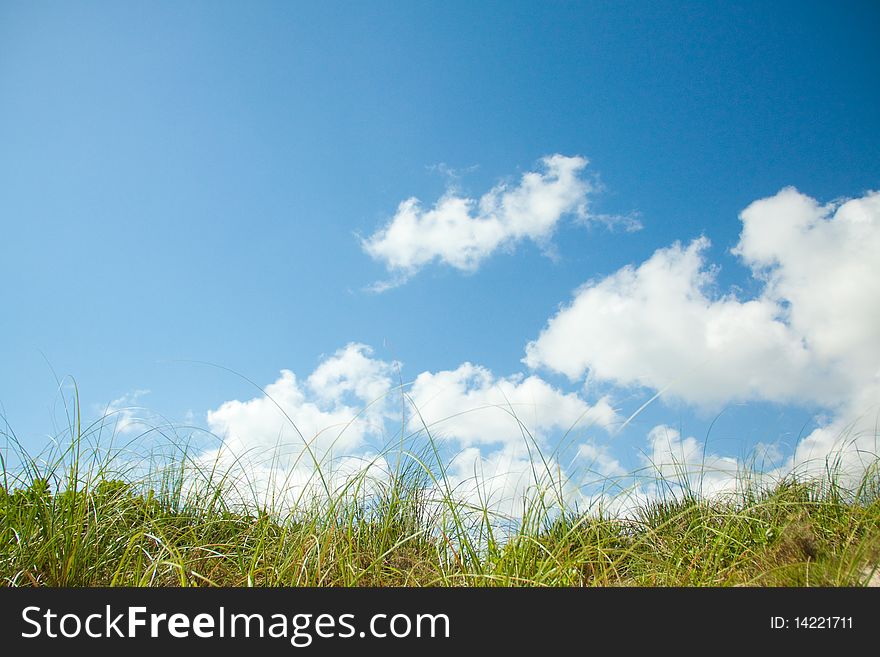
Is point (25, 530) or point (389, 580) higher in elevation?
point (25, 530)

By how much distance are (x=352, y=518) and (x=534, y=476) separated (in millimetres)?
1197

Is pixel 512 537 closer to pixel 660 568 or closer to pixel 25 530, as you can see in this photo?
pixel 660 568

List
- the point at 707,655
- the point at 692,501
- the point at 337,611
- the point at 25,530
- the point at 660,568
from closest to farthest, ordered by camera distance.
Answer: the point at 707,655, the point at 337,611, the point at 25,530, the point at 660,568, the point at 692,501

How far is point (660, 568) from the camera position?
389cm

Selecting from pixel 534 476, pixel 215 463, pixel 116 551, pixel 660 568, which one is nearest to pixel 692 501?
pixel 660 568

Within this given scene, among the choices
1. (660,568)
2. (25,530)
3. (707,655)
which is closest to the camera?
(707,655)

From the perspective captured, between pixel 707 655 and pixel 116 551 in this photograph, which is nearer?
pixel 707 655

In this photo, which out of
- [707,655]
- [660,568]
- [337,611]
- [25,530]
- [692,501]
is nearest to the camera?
[707,655]

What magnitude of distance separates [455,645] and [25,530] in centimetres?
271

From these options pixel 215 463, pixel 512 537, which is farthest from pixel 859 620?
pixel 215 463

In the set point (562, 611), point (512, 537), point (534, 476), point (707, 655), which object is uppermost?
point (534, 476)

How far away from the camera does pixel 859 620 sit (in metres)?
2.51

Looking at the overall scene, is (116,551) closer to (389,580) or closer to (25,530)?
(25,530)

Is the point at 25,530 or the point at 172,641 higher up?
the point at 25,530
